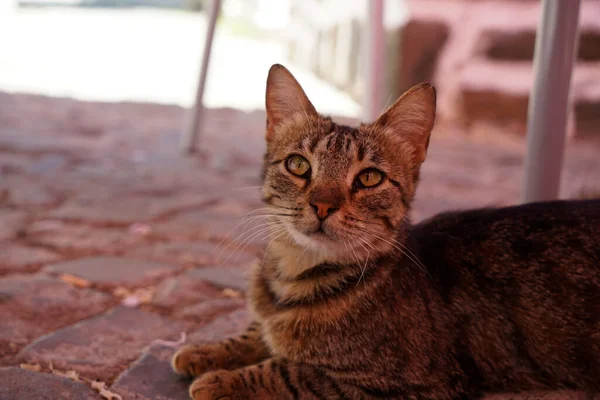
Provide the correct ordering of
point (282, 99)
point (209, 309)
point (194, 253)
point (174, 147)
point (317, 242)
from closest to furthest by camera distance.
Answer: point (317, 242) < point (282, 99) < point (209, 309) < point (194, 253) < point (174, 147)

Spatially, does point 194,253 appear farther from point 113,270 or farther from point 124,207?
point 124,207

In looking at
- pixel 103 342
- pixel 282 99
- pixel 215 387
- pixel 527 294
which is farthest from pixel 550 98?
pixel 103 342

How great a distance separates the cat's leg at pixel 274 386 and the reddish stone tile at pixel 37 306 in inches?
20.9

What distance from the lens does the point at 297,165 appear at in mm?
1530

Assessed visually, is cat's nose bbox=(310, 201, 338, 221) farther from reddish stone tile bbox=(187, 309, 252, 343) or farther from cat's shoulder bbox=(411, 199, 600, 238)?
reddish stone tile bbox=(187, 309, 252, 343)

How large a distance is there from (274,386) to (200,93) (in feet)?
8.41

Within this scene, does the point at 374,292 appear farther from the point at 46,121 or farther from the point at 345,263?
the point at 46,121

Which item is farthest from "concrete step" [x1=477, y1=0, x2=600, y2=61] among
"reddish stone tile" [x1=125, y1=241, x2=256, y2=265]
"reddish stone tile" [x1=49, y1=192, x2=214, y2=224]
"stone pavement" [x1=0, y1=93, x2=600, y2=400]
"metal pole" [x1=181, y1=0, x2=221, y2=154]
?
"reddish stone tile" [x1=125, y1=241, x2=256, y2=265]

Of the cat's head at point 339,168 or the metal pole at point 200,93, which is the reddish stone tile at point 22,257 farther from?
the metal pole at point 200,93

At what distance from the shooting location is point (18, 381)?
1.32 metres

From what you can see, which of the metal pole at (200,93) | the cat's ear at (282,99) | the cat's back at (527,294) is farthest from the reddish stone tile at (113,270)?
the metal pole at (200,93)

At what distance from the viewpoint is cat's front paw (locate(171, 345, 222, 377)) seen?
1466mm

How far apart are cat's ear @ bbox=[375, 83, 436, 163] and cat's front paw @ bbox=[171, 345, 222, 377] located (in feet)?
2.41

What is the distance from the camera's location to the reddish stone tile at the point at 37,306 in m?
1.58
